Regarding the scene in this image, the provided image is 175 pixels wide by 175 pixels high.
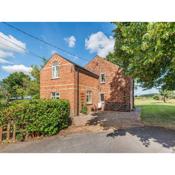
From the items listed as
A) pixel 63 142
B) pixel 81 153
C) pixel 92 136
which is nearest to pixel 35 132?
pixel 63 142

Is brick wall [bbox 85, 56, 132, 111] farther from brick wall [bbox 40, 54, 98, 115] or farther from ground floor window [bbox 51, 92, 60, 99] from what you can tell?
ground floor window [bbox 51, 92, 60, 99]

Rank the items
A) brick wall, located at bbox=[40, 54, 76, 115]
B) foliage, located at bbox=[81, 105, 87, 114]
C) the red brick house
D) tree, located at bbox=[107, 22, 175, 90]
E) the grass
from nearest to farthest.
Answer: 1. tree, located at bbox=[107, 22, 175, 90]
2. the grass
3. brick wall, located at bbox=[40, 54, 76, 115]
4. the red brick house
5. foliage, located at bbox=[81, 105, 87, 114]

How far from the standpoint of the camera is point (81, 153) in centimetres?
654

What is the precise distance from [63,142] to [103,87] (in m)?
16.0

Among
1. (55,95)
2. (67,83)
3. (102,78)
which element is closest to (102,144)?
(67,83)

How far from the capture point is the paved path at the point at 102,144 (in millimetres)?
6777

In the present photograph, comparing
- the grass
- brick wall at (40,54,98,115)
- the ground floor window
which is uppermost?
brick wall at (40,54,98,115)

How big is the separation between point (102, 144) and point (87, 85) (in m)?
13.0

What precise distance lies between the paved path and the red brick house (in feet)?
28.5

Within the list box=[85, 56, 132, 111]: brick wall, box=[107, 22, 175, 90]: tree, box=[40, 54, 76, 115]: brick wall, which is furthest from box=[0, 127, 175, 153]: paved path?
box=[85, 56, 132, 111]: brick wall

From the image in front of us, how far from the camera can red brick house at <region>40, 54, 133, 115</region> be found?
17.5 meters

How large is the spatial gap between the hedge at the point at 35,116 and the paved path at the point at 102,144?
789 mm

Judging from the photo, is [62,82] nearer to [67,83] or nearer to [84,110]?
[67,83]

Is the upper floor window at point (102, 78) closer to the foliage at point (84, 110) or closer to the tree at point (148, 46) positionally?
the foliage at point (84, 110)
